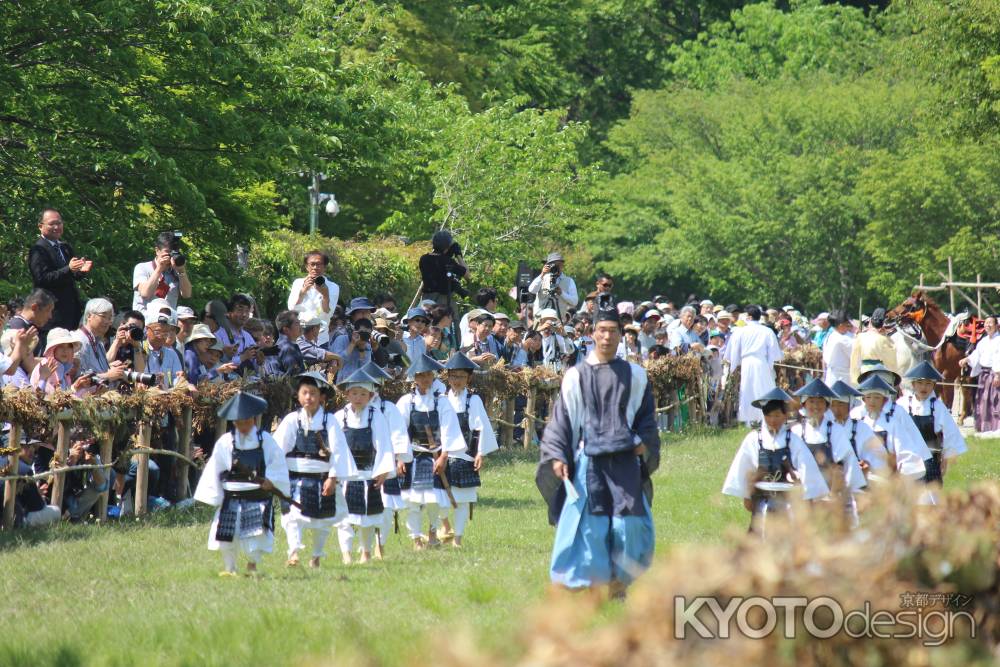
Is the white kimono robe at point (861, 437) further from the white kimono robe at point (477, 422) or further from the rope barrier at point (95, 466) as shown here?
the rope barrier at point (95, 466)

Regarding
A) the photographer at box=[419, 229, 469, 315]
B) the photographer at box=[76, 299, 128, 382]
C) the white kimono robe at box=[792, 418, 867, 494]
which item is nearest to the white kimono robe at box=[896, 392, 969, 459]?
the white kimono robe at box=[792, 418, 867, 494]

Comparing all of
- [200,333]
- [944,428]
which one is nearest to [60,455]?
[200,333]

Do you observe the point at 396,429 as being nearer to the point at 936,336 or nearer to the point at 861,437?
the point at 861,437

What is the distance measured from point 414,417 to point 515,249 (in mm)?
19399

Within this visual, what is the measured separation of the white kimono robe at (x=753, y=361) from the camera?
23078 mm

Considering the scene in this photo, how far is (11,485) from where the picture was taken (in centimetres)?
1227

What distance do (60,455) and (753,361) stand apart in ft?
42.9

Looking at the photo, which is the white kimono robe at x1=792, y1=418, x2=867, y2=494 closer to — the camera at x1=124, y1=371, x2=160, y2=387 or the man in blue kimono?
the man in blue kimono

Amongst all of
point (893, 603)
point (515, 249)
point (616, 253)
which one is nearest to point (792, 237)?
point (616, 253)

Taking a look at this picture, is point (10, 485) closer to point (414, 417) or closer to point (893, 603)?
point (414, 417)

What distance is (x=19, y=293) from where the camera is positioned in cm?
1719

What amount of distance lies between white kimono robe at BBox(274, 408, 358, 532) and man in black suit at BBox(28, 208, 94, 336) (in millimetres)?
3086

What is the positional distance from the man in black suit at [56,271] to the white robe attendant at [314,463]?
309cm

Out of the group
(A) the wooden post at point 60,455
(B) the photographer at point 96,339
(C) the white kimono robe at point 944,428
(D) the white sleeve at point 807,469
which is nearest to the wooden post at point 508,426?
(C) the white kimono robe at point 944,428
